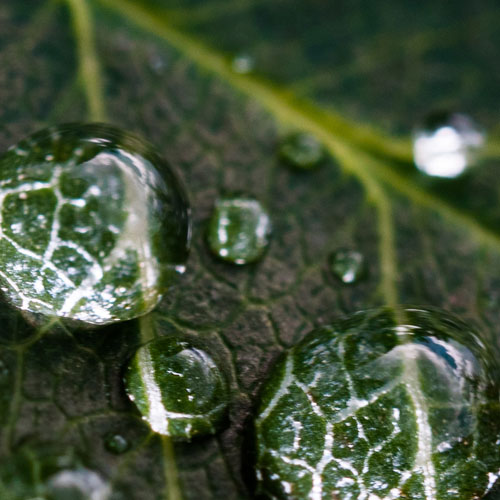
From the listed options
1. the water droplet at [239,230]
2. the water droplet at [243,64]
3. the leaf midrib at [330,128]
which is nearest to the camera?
the water droplet at [239,230]

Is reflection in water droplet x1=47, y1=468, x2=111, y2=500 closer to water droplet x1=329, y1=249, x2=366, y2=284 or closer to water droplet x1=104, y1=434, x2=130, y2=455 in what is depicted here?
water droplet x1=104, y1=434, x2=130, y2=455

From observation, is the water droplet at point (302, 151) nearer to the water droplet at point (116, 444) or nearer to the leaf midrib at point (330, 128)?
the leaf midrib at point (330, 128)

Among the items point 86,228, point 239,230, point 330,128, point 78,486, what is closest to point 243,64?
point 330,128

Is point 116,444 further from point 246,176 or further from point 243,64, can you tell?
point 243,64

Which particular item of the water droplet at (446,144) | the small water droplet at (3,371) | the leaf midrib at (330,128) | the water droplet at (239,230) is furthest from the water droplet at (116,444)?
the water droplet at (446,144)

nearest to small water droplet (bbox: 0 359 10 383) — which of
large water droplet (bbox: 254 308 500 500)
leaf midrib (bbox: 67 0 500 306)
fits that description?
large water droplet (bbox: 254 308 500 500)

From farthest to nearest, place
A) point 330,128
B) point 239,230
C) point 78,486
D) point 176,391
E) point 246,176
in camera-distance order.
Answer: point 330,128
point 246,176
point 239,230
point 176,391
point 78,486

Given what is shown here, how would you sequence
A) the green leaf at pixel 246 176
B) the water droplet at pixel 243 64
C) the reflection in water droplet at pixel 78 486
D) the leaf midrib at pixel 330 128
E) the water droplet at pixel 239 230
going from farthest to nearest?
the water droplet at pixel 243 64 → the leaf midrib at pixel 330 128 → the water droplet at pixel 239 230 → the green leaf at pixel 246 176 → the reflection in water droplet at pixel 78 486
